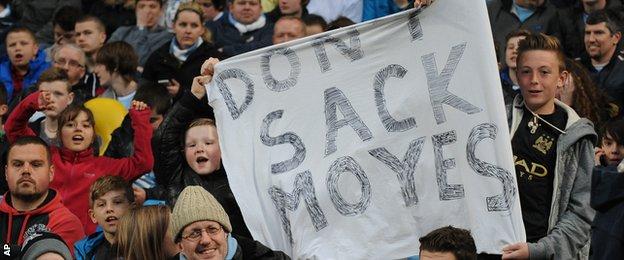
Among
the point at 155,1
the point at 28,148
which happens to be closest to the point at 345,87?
the point at 28,148

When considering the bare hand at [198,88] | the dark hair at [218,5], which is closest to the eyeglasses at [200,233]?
the bare hand at [198,88]

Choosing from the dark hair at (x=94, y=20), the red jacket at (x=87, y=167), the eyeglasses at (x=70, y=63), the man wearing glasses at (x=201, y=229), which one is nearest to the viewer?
the man wearing glasses at (x=201, y=229)

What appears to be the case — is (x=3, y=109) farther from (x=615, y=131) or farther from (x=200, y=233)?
(x=615, y=131)

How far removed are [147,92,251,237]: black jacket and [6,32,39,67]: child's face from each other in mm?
5031

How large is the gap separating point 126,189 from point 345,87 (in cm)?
188

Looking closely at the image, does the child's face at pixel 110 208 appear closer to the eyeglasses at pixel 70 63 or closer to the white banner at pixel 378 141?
the white banner at pixel 378 141

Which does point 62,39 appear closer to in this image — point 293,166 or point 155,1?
point 155,1

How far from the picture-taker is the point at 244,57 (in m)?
9.10

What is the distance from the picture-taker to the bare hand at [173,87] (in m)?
13.2

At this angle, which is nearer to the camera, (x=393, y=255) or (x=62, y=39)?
(x=393, y=255)

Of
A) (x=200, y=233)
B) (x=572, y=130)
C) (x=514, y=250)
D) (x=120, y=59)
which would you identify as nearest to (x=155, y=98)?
(x=120, y=59)

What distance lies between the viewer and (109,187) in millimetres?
9977

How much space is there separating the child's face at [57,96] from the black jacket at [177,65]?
3.04 ft

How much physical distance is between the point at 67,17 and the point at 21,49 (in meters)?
1.08
